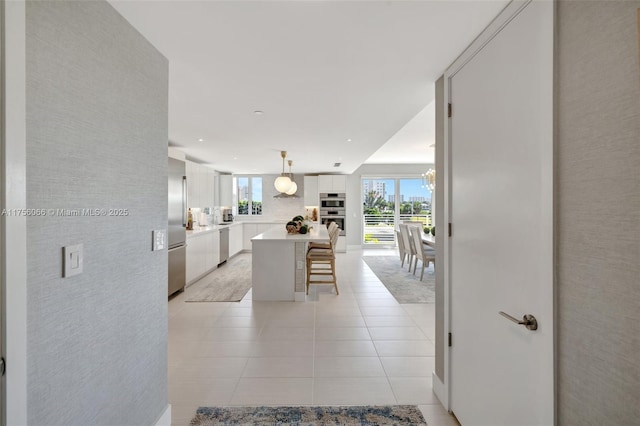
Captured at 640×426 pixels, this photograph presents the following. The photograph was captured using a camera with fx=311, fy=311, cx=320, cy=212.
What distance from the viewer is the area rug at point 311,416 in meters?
1.97

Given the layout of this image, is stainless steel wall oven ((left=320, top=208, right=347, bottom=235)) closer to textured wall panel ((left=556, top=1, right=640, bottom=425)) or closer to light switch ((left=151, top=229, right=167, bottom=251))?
light switch ((left=151, top=229, right=167, bottom=251))

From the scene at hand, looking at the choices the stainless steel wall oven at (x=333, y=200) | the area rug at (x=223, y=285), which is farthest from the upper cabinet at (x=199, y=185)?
the stainless steel wall oven at (x=333, y=200)

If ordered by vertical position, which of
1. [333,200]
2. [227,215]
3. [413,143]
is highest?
[413,143]

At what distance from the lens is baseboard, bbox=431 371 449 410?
6.90 feet

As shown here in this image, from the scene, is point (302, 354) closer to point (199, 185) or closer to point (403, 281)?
point (403, 281)

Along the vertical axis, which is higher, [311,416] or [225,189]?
[225,189]

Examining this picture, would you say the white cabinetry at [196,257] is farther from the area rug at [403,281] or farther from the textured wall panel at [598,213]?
the textured wall panel at [598,213]

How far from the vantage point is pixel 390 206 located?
9.66 m

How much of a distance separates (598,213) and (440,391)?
5.67 ft

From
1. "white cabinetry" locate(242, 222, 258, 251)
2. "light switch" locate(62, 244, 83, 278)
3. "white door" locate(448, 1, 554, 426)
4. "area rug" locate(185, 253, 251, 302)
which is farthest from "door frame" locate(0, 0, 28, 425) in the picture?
"white cabinetry" locate(242, 222, 258, 251)

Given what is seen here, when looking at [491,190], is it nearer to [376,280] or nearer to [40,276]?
[40,276]

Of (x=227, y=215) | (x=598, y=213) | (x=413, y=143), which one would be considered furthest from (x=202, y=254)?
(x=598, y=213)

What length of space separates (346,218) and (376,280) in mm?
3942

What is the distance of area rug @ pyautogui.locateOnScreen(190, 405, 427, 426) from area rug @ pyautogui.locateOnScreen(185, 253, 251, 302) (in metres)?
2.59
